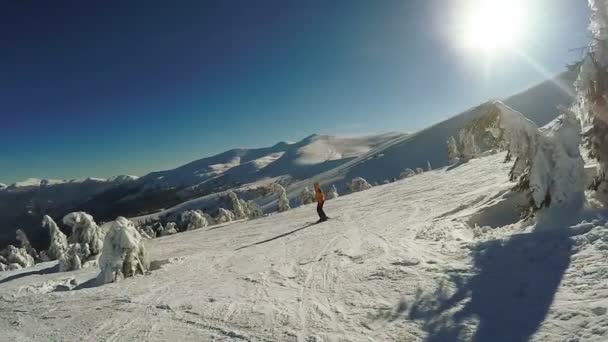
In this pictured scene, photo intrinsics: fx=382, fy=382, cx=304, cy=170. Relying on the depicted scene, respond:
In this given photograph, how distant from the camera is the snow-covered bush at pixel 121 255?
11.8 m

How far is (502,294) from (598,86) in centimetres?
600

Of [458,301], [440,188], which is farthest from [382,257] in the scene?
[440,188]

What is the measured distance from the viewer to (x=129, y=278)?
39.0ft

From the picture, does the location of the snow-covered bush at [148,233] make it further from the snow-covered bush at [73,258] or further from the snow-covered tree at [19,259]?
the snow-covered bush at [73,258]

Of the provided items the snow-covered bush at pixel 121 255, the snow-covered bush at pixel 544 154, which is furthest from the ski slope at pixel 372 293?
the snow-covered bush at pixel 544 154

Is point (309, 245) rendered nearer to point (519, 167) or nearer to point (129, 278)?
point (129, 278)

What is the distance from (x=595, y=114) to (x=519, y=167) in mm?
2160

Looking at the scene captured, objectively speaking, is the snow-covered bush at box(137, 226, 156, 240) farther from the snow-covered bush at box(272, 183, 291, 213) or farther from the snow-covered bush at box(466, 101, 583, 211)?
the snow-covered bush at box(466, 101, 583, 211)

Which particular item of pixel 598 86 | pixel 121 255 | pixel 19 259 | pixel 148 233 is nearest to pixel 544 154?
pixel 598 86

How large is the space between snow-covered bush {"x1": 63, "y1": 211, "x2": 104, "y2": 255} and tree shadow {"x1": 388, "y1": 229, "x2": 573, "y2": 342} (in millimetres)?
17659

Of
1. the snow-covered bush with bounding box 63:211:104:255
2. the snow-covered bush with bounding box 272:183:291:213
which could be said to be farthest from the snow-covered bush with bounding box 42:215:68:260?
the snow-covered bush with bounding box 272:183:291:213

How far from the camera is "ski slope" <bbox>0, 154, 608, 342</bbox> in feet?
18.3

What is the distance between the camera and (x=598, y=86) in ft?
28.9

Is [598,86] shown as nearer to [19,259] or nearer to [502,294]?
[502,294]
